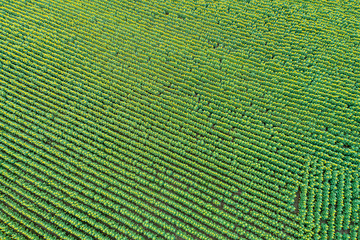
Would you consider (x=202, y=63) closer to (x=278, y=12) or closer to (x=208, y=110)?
(x=208, y=110)

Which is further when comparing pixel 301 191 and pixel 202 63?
pixel 202 63

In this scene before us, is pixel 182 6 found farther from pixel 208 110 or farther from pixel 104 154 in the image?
pixel 104 154

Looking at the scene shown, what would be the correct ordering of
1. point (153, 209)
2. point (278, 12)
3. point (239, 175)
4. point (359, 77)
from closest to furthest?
point (153, 209)
point (239, 175)
point (359, 77)
point (278, 12)

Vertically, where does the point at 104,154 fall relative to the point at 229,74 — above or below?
Answer: below

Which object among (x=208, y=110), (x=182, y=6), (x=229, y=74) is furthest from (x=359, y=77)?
(x=182, y=6)

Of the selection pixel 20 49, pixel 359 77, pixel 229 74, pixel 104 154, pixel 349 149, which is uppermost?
pixel 359 77

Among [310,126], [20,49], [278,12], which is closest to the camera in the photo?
[310,126]
